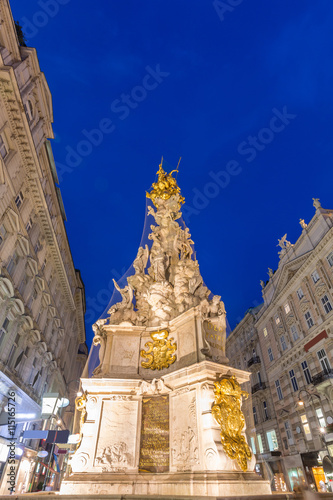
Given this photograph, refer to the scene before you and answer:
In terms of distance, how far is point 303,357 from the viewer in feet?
88.0

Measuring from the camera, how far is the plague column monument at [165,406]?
6.16 meters

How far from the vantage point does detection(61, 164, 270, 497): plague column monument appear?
6160 mm

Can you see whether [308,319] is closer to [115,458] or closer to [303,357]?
[303,357]

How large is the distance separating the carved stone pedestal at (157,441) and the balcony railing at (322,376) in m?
19.4

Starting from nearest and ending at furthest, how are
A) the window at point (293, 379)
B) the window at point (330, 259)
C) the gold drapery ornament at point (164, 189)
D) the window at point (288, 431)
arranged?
the gold drapery ornament at point (164, 189)
the window at point (330, 259)
the window at point (288, 431)
the window at point (293, 379)

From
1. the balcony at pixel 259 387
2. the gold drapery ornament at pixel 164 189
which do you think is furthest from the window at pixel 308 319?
the gold drapery ornament at pixel 164 189

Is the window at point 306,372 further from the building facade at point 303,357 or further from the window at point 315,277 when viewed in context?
the window at point 315,277

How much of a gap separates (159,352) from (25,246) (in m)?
17.1

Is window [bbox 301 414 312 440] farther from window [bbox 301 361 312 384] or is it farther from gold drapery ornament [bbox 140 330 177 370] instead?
gold drapery ornament [bbox 140 330 177 370]

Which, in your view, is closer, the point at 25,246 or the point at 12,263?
the point at 12,263

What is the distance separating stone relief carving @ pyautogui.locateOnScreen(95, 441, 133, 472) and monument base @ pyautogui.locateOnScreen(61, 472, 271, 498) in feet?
0.56

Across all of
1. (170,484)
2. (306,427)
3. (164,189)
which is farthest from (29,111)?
(306,427)

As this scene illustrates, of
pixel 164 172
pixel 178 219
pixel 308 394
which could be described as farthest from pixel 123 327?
pixel 308 394

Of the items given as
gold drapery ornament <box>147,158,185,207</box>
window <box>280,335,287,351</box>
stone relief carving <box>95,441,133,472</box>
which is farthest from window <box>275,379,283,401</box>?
stone relief carving <box>95,441,133,472</box>
